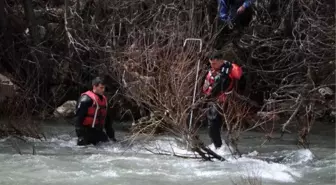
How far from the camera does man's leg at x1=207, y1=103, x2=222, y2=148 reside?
8.77m

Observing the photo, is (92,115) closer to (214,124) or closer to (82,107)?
(82,107)

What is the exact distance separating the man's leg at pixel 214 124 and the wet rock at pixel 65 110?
5.46m

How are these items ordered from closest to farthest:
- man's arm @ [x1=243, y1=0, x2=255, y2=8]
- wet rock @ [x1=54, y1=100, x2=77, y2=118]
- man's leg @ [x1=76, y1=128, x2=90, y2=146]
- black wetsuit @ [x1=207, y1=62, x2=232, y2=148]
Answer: black wetsuit @ [x1=207, y1=62, x2=232, y2=148] < man's leg @ [x1=76, y1=128, x2=90, y2=146] < man's arm @ [x1=243, y1=0, x2=255, y2=8] < wet rock @ [x1=54, y1=100, x2=77, y2=118]

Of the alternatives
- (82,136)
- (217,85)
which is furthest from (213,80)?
(82,136)

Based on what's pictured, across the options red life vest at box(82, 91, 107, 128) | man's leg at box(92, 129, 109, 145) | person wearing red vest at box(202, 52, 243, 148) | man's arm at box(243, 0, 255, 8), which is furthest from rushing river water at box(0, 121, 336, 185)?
man's arm at box(243, 0, 255, 8)

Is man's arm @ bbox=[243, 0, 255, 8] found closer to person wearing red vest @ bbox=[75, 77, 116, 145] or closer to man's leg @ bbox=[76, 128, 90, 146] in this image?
person wearing red vest @ bbox=[75, 77, 116, 145]

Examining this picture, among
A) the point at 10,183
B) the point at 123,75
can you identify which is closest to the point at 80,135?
the point at 123,75

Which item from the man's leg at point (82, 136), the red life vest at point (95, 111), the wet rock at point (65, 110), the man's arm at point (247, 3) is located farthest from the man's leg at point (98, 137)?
the wet rock at point (65, 110)

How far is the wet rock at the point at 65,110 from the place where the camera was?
1369 centimetres

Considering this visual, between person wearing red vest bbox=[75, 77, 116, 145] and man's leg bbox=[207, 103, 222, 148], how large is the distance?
1.69 meters

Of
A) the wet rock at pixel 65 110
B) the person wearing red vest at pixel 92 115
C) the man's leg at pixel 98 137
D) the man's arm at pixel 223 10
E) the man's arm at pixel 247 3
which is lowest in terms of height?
the wet rock at pixel 65 110

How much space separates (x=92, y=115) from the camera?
9539 mm

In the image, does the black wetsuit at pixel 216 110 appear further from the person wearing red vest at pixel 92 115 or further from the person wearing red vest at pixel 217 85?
the person wearing red vest at pixel 92 115

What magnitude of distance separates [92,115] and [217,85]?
1.99m
